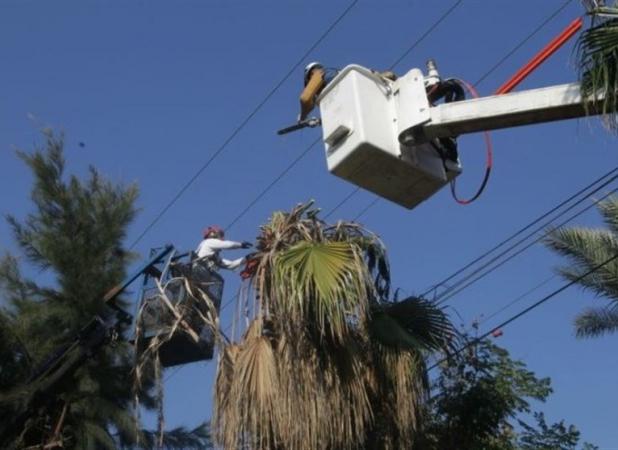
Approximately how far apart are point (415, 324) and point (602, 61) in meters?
4.88

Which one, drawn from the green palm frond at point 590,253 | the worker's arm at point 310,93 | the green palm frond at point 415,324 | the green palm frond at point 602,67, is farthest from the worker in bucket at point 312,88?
the green palm frond at point 590,253

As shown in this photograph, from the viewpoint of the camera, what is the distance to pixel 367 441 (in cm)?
953

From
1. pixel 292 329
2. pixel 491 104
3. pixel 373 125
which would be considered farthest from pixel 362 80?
pixel 292 329

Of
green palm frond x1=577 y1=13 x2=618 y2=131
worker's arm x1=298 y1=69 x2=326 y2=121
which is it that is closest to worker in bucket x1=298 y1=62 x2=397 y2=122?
worker's arm x1=298 y1=69 x2=326 y2=121

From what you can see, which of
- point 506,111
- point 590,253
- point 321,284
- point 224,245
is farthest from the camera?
point 590,253

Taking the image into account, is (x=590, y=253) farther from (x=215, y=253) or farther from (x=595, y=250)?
(x=215, y=253)

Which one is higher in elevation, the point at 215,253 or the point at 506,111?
the point at 215,253

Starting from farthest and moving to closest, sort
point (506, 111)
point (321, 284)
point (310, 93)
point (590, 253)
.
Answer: point (590, 253), point (321, 284), point (310, 93), point (506, 111)

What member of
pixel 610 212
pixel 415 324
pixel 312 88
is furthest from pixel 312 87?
pixel 610 212

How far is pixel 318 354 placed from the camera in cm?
923

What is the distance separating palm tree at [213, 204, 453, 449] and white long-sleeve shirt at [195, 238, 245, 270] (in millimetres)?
1884

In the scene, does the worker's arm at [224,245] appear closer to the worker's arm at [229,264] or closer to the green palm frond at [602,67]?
the worker's arm at [229,264]

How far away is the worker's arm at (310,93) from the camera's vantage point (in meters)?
6.71

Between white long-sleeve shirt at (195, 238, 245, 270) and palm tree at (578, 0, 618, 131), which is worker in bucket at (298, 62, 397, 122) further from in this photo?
white long-sleeve shirt at (195, 238, 245, 270)
